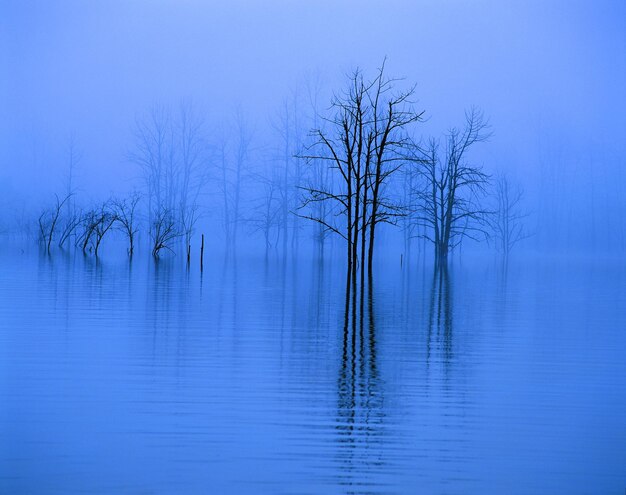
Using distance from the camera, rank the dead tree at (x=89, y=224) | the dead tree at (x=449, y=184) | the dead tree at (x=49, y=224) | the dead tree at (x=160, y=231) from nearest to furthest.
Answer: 1. the dead tree at (x=160, y=231)
2. the dead tree at (x=449, y=184)
3. the dead tree at (x=89, y=224)
4. the dead tree at (x=49, y=224)

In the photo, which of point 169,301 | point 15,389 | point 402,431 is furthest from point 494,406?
point 169,301

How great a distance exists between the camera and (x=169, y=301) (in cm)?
1499

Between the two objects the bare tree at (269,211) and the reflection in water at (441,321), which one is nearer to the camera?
the reflection in water at (441,321)

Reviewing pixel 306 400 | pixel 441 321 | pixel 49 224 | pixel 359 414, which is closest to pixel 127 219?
pixel 49 224

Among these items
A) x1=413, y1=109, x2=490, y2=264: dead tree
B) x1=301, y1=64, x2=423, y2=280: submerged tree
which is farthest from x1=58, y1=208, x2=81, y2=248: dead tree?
x1=413, y1=109, x2=490, y2=264: dead tree

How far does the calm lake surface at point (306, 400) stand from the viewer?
16.3 feet

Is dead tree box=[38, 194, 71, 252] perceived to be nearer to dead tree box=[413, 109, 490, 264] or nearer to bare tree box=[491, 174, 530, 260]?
dead tree box=[413, 109, 490, 264]

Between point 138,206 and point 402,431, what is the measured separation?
7900 centimetres

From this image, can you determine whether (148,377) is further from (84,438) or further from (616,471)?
(616,471)

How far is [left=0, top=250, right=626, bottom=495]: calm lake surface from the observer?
16.3 feet

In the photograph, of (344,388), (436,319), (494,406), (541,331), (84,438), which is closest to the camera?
(84,438)

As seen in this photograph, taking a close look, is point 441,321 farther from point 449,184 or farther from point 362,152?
point 449,184

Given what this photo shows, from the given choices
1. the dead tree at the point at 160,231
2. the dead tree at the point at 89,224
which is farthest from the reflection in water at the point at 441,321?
the dead tree at the point at 89,224

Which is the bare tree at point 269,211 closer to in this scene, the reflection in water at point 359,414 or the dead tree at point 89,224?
the dead tree at point 89,224
